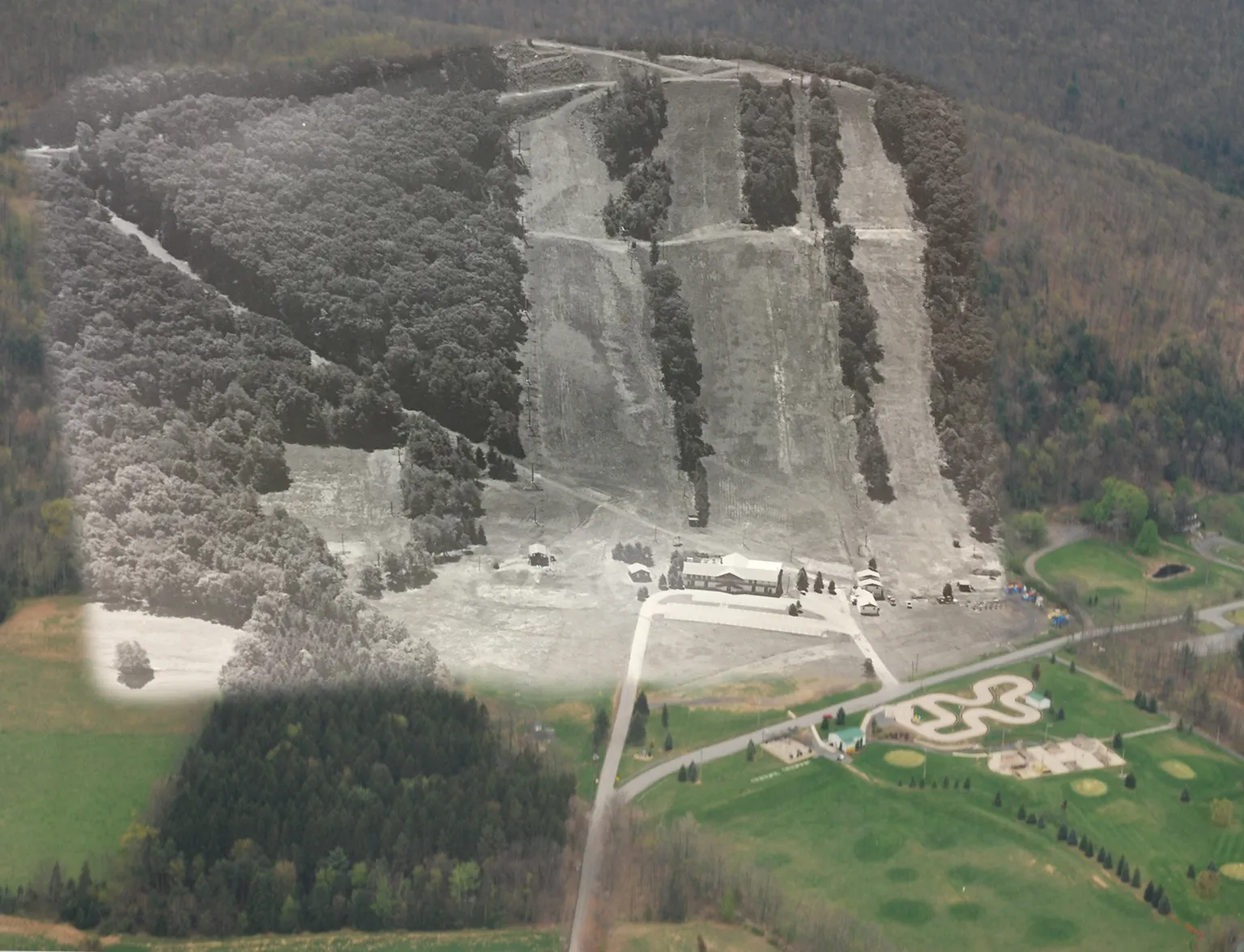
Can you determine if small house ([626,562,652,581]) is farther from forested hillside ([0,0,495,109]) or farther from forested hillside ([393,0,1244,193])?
forested hillside ([393,0,1244,193])

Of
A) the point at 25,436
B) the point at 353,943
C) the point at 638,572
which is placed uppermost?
the point at 25,436

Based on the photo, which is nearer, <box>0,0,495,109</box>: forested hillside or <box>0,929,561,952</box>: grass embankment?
<box>0,929,561,952</box>: grass embankment

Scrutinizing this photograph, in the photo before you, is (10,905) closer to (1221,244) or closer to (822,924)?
(822,924)

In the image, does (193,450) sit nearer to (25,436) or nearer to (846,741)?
(25,436)

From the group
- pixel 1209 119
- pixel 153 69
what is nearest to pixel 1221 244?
pixel 1209 119

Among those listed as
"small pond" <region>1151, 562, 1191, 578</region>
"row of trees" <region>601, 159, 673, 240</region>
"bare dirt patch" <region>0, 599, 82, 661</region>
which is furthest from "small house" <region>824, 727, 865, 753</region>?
"row of trees" <region>601, 159, 673, 240</region>

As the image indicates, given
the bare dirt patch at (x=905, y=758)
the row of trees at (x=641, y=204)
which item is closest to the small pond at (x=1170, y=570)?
the bare dirt patch at (x=905, y=758)

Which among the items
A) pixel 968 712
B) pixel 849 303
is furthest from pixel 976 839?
pixel 849 303
